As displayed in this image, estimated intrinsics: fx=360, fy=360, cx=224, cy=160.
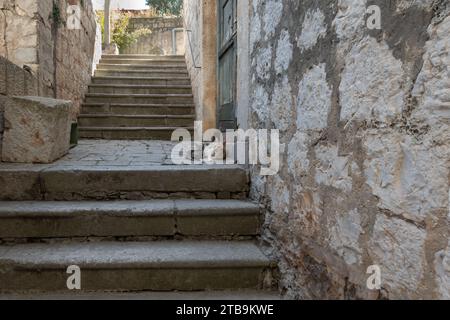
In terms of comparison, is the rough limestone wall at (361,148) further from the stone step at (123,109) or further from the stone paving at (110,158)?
the stone step at (123,109)

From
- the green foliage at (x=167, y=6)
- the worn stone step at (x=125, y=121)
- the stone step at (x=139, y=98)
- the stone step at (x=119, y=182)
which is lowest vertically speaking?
the stone step at (x=119, y=182)

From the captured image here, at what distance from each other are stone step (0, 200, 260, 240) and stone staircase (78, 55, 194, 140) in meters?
2.91

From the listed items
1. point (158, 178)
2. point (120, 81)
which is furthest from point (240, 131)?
point (120, 81)

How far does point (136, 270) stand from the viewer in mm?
1764

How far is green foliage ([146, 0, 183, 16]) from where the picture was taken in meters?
14.2

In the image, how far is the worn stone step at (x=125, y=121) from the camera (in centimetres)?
516

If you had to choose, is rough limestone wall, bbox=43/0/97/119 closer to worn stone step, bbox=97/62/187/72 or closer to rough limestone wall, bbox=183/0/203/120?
worn stone step, bbox=97/62/187/72

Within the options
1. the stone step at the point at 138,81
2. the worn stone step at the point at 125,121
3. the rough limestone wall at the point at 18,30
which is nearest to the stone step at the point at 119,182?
the rough limestone wall at the point at 18,30

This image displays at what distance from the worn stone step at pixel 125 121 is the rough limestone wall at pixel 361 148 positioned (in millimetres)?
3594

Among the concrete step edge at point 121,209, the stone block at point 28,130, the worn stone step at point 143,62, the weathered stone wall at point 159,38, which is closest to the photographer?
the concrete step edge at point 121,209

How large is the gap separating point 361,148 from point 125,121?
4538 millimetres

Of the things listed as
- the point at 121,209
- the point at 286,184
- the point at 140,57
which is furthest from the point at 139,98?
the point at 286,184

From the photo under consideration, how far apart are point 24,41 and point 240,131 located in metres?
2.39

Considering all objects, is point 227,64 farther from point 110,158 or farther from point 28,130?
point 28,130
